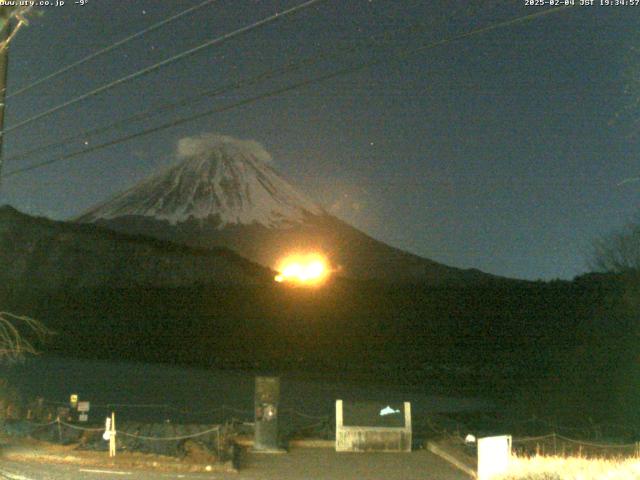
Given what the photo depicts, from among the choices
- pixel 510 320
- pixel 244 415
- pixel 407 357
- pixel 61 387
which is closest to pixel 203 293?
pixel 407 357

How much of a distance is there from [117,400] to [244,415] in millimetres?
7359

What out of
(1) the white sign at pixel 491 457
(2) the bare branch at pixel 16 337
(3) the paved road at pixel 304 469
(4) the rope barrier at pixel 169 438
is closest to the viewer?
(1) the white sign at pixel 491 457

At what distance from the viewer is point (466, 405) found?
37875mm

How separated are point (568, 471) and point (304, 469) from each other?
647 centimetres

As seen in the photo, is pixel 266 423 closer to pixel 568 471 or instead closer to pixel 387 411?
pixel 387 411

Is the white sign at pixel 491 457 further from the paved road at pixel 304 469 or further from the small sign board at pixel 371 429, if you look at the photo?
the small sign board at pixel 371 429

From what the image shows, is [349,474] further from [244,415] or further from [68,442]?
[244,415]

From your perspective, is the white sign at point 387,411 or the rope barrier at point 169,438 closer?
the rope barrier at point 169,438

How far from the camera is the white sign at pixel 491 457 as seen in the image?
12.2 m

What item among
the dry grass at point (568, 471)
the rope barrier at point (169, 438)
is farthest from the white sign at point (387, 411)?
the dry grass at point (568, 471)

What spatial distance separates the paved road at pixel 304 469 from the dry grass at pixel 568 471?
282 cm

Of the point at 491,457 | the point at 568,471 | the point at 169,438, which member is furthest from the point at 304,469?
the point at 568,471

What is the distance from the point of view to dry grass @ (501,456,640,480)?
9945mm

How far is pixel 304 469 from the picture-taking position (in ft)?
51.1
